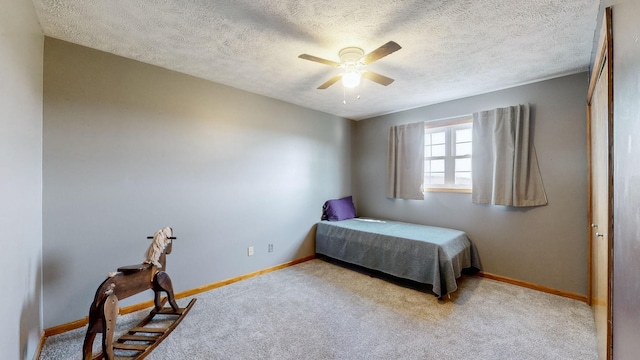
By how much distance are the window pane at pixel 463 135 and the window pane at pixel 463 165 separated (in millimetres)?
282

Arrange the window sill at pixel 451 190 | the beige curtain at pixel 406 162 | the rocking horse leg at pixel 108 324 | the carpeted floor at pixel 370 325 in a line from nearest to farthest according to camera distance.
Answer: the rocking horse leg at pixel 108 324, the carpeted floor at pixel 370 325, the window sill at pixel 451 190, the beige curtain at pixel 406 162

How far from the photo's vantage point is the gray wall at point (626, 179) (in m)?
0.85

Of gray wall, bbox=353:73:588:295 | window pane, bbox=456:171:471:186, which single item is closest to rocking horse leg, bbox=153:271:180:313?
gray wall, bbox=353:73:588:295

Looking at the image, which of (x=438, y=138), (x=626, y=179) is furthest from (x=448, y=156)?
(x=626, y=179)

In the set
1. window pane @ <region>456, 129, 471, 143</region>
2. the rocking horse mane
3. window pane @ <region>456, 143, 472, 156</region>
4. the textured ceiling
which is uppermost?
the textured ceiling

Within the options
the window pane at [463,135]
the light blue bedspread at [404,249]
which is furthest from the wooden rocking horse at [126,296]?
the window pane at [463,135]

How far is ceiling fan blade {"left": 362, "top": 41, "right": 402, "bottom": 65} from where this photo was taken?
1724mm

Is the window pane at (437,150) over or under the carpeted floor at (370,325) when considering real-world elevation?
over

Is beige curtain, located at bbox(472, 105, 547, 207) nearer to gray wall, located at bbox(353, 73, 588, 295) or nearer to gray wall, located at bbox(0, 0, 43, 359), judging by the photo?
gray wall, located at bbox(353, 73, 588, 295)

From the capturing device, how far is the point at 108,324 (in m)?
1.65

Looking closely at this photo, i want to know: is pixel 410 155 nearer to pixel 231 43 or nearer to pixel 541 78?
pixel 541 78

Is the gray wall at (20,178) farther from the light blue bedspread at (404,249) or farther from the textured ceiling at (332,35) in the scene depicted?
the light blue bedspread at (404,249)

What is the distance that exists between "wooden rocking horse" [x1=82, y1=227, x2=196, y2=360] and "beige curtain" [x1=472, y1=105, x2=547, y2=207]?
12.0 feet

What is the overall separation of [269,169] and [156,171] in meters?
1.36
